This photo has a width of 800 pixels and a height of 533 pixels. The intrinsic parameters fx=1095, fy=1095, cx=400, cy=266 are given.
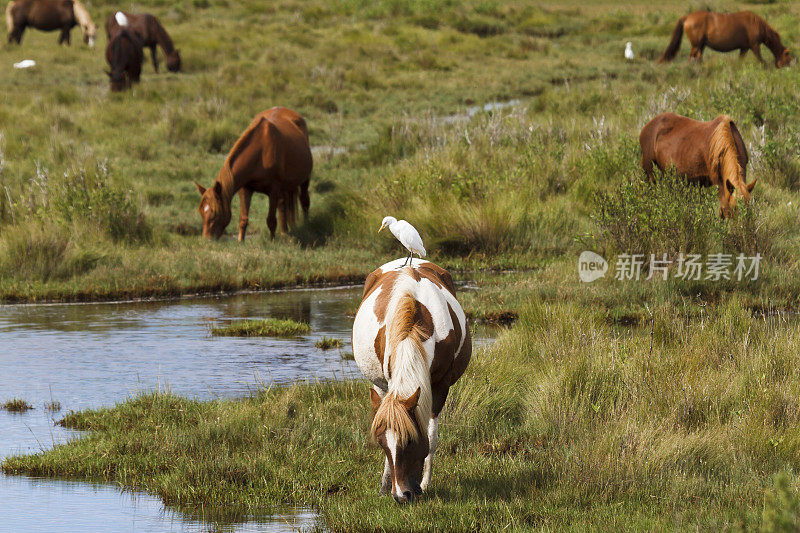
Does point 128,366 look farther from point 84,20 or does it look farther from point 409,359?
point 84,20

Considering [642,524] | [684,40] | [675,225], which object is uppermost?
[642,524]

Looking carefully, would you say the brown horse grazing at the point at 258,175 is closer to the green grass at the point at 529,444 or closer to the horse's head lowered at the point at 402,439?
the green grass at the point at 529,444

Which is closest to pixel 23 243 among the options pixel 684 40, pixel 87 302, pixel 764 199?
pixel 87 302

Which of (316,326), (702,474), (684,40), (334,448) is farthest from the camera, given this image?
(684,40)

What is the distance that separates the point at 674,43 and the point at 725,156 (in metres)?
19.9

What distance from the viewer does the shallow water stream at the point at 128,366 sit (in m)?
5.92

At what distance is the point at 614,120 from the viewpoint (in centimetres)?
1958

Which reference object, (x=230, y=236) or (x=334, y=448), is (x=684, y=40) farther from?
(x=334, y=448)

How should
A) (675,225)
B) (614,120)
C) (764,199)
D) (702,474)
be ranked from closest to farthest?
(702,474)
(675,225)
(764,199)
(614,120)

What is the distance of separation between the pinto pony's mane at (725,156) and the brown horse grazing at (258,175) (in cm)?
563

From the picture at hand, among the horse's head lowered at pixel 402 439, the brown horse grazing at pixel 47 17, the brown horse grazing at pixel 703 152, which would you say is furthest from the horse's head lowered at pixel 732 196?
the brown horse grazing at pixel 47 17

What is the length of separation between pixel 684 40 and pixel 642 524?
1503 inches

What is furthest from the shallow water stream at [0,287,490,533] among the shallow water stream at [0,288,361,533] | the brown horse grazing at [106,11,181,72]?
the brown horse grazing at [106,11,181,72]

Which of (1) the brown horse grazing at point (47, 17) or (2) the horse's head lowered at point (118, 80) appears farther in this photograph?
(1) the brown horse grazing at point (47, 17)
